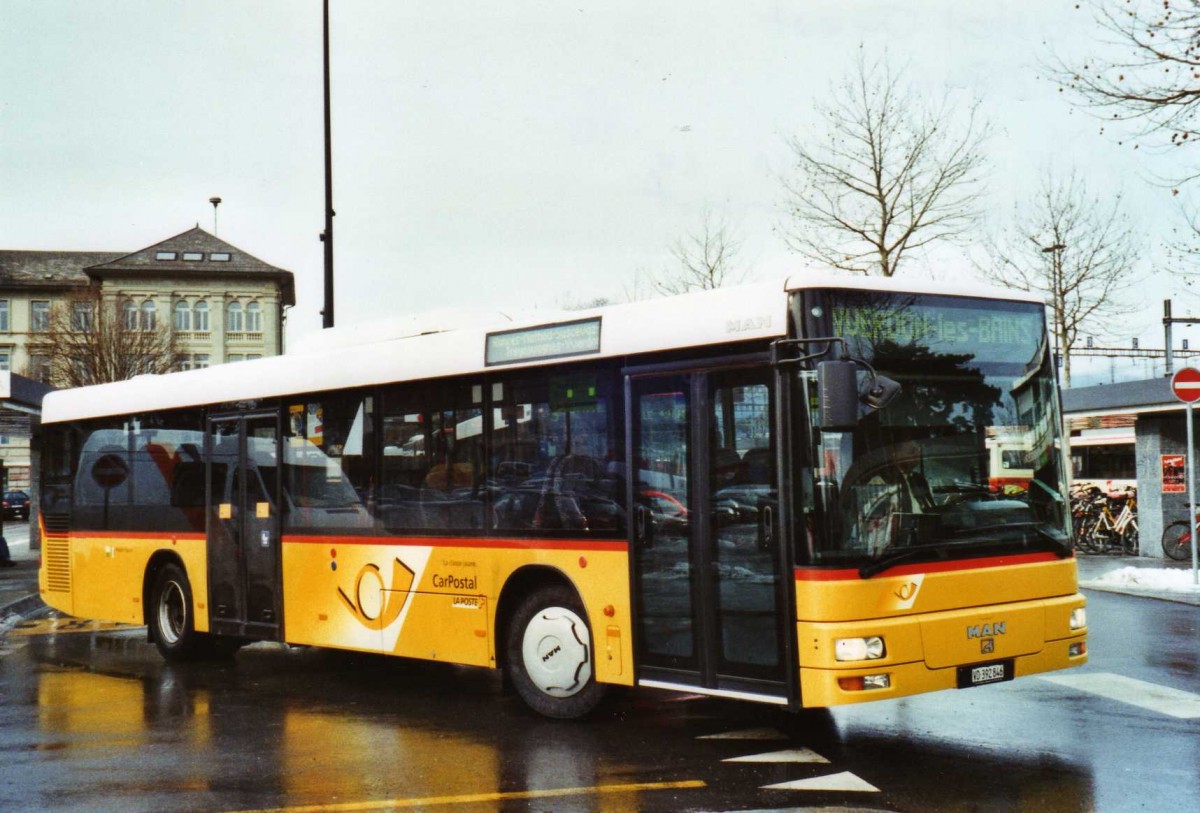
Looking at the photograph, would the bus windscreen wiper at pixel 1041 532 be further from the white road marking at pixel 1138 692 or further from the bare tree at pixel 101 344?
the bare tree at pixel 101 344

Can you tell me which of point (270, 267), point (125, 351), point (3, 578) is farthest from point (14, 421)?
point (270, 267)

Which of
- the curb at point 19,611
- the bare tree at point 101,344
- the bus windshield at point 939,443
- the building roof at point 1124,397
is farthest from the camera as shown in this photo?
the bare tree at point 101,344

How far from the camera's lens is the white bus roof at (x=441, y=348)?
25.6 ft

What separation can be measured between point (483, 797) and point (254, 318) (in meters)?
82.6

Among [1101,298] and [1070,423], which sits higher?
[1101,298]

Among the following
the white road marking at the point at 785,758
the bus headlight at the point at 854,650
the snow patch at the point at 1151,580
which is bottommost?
the white road marking at the point at 785,758

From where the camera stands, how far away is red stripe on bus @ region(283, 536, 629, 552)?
867 cm

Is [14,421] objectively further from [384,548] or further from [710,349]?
[710,349]

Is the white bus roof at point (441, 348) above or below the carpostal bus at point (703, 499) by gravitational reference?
above

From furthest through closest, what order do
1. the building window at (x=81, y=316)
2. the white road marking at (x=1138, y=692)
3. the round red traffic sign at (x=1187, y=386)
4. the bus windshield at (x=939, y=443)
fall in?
1. the building window at (x=81, y=316)
2. the round red traffic sign at (x=1187, y=386)
3. the white road marking at (x=1138, y=692)
4. the bus windshield at (x=939, y=443)

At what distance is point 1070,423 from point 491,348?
20.1 meters

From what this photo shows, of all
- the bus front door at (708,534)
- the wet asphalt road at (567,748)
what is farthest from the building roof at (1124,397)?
the bus front door at (708,534)

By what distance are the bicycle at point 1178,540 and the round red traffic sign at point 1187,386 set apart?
5.63m

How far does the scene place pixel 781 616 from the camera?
24.6ft
